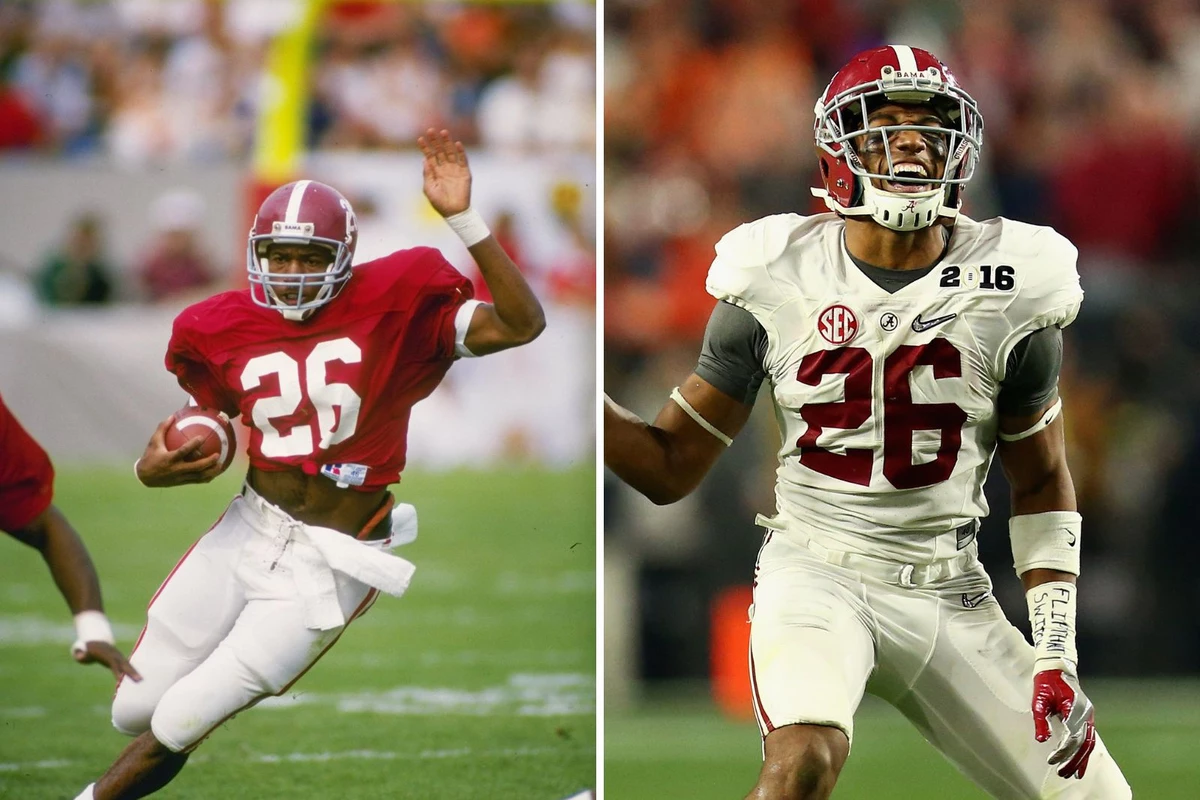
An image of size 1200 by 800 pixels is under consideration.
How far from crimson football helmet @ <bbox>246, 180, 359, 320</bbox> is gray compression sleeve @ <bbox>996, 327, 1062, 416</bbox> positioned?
110 centimetres

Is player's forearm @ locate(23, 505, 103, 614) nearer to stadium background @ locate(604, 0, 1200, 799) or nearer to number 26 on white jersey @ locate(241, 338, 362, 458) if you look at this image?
number 26 on white jersey @ locate(241, 338, 362, 458)

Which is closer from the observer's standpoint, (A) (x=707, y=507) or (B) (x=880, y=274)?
(B) (x=880, y=274)

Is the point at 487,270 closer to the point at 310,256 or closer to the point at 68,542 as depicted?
the point at 310,256

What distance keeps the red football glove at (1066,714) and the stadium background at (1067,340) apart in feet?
8.04

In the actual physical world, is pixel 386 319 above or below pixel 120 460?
above

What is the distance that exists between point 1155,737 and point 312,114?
3116 mm

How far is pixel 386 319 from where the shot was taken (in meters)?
2.76

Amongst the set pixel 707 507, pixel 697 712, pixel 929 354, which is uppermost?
pixel 929 354

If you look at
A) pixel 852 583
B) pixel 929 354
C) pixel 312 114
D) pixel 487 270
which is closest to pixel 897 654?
pixel 852 583

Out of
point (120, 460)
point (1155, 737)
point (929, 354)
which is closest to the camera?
point (929, 354)

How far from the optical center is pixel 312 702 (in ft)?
9.55

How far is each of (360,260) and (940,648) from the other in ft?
3.78

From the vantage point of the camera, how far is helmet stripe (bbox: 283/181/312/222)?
106 inches

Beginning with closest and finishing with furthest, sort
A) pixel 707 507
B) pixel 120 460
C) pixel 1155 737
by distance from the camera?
pixel 120 460, pixel 1155 737, pixel 707 507
